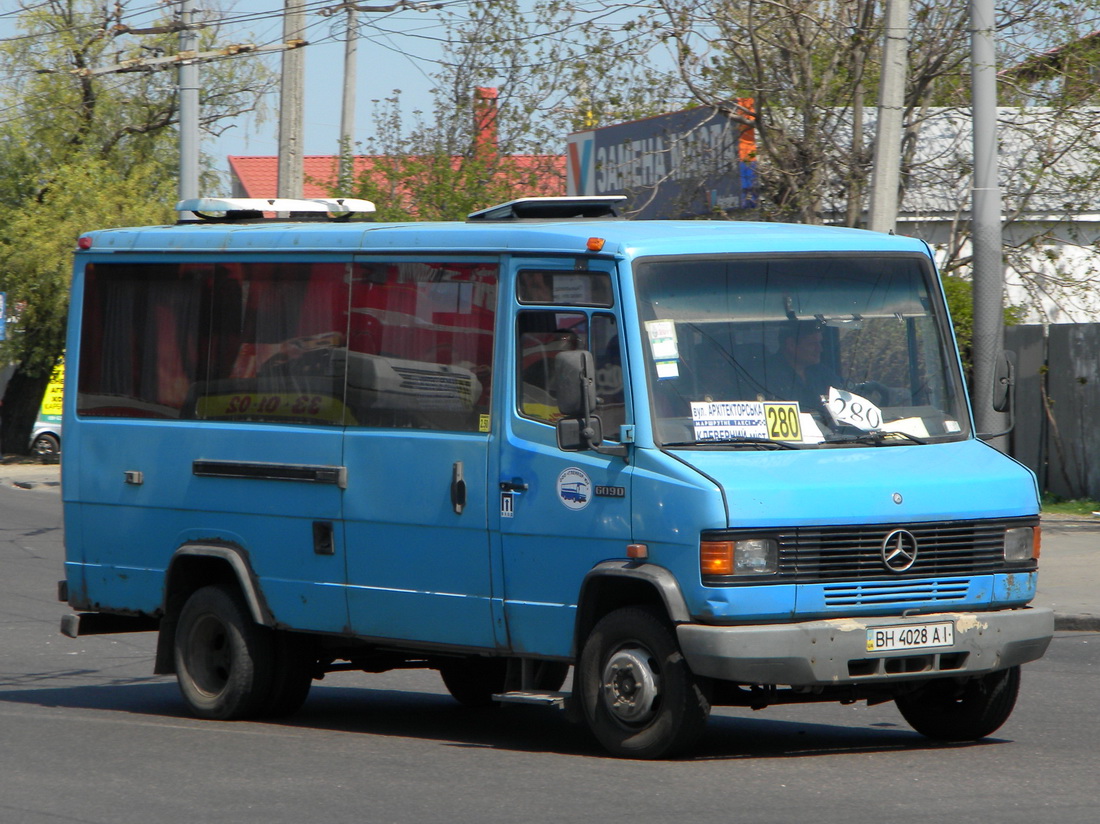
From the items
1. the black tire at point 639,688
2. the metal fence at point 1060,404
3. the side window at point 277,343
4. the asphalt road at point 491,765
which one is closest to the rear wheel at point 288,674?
the asphalt road at point 491,765

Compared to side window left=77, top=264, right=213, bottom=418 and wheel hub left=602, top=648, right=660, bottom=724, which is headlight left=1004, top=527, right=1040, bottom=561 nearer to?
wheel hub left=602, top=648, right=660, bottom=724

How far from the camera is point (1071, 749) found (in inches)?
303

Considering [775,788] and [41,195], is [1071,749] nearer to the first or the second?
[775,788]

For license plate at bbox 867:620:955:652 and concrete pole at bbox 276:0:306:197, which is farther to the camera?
concrete pole at bbox 276:0:306:197

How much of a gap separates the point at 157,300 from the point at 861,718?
4571 millimetres

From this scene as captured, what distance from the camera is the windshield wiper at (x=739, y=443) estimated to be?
728cm

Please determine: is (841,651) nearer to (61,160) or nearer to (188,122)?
(188,122)

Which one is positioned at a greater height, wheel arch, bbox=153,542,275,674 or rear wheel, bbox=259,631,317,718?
wheel arch, bbox=153,542,275,674

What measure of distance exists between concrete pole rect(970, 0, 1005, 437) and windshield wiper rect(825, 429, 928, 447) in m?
6.35

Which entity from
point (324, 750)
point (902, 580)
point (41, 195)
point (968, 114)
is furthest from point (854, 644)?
point (41, 195)

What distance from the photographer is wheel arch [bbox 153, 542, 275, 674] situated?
8.91 m

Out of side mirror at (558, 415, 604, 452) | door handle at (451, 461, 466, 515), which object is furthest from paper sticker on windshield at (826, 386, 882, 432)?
door handle at (451, 461, 466, 515)

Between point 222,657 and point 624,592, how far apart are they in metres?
2.88

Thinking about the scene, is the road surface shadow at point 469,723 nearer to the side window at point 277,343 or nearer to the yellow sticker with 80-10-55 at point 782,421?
the yellow sticker with 80-10-55 at point 782,421
